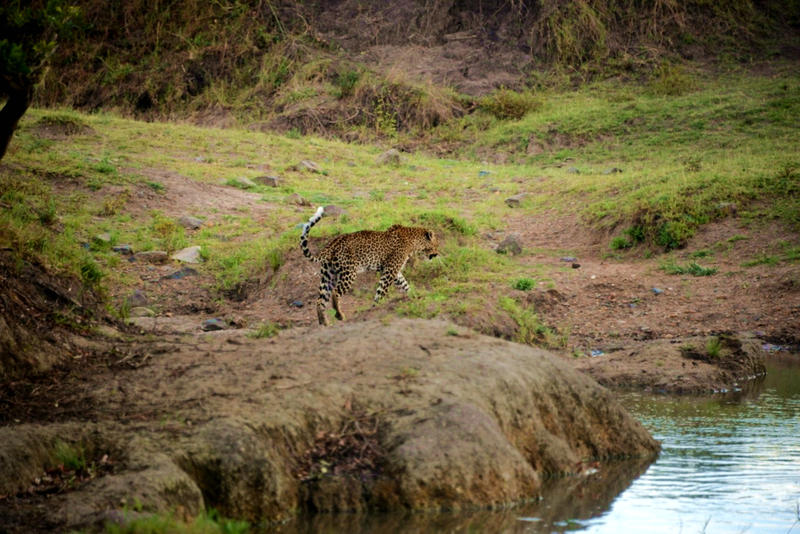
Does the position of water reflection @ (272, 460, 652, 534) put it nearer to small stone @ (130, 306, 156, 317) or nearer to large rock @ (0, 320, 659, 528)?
large rock @ (0, 320, 659, 528)

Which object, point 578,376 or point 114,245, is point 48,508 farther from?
point 114,245

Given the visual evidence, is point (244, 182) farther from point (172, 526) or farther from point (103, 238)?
point (172, 526)

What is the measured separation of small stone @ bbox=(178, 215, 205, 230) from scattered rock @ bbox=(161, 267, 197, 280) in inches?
63.1

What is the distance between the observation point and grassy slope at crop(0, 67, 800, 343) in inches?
519

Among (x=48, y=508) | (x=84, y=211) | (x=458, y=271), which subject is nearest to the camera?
(x=48, y=508)

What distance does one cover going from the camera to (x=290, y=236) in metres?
13.5

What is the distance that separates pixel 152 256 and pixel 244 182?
162 inches

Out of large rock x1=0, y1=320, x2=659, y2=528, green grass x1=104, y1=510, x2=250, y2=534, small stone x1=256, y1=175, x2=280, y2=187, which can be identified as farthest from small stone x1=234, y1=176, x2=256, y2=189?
green grass x1=104, y1=510, x2=250, y2=534

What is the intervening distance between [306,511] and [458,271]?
7.55 meters

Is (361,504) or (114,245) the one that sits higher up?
(361,504)

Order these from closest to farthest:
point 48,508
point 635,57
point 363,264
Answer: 1. point 48,508
2. point 363,264
3. point 635,57

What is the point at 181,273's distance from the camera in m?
13.0

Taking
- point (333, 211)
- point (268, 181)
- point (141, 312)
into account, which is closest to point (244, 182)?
point (268, 181)

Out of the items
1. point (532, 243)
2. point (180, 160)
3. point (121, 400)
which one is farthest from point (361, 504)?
point (180, 160)
